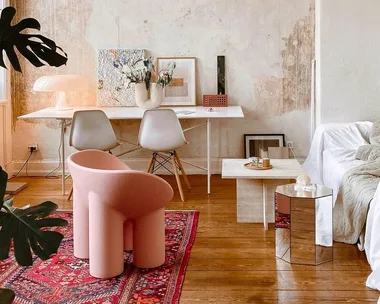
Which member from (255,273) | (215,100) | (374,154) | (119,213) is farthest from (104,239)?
(215,100)

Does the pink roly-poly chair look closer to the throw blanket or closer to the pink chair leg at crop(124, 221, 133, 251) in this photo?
the pink chair leg at crop(124, 221, 133, 251)

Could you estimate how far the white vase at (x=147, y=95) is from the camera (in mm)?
6242

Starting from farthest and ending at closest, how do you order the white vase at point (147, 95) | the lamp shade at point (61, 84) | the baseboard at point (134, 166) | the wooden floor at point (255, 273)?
the baseboard at point (134, 166), the white vase at point (147, 95), the lamp shade at point (61, 84), the wooden floor at point (255, 273)

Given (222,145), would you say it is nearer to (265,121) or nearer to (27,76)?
(265,121)

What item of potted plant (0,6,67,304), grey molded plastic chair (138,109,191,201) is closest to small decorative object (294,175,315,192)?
grey molded plastic chair (138,109,191,201)

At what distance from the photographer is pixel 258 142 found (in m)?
6.74

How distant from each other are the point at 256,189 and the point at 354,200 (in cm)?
87

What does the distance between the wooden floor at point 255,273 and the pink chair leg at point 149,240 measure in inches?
8.8

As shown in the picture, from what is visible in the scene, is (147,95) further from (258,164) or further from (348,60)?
(348,60)

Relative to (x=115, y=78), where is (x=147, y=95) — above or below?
below

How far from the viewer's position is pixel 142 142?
5.78 meters

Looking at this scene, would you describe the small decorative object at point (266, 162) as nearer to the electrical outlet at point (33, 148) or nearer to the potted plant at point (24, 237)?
the electrical outlet at point (33, 148)

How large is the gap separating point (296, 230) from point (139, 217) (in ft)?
3.15

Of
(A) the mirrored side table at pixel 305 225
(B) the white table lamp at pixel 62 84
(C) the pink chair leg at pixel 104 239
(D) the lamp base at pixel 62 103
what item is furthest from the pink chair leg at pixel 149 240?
(D) the lamp base at pixel 62 103
